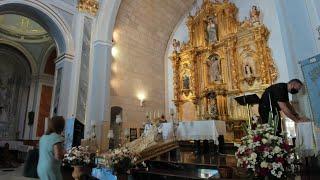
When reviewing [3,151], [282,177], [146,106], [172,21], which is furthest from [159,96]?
[282,177]

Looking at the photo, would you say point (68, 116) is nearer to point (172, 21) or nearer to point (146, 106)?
point (146, 106)

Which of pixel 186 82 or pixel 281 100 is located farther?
pixel 186 82

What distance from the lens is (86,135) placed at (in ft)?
27.2

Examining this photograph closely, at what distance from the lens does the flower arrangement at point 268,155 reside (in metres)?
2.47

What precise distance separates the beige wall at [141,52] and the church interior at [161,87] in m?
0.06

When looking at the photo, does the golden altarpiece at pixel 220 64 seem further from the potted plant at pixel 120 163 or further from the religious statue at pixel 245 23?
the potted plant at pixel 120 163

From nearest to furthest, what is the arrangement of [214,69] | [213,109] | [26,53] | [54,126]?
[54,126] → [213,109] → [214,69] → [26,53]

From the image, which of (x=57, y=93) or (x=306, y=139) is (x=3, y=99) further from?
(x=306, y=139)

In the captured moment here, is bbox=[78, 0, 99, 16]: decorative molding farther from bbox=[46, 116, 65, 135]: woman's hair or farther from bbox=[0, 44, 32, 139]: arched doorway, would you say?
bbox=[46, 116, 65, 135]: woman's hair

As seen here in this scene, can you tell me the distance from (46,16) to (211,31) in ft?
24.4

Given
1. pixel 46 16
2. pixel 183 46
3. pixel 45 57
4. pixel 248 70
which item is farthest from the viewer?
pixel 45 57

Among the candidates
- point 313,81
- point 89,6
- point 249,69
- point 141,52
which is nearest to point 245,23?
point 249,69

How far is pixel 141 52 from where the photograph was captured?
12.2m

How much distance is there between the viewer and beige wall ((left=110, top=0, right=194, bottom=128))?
428 inches
